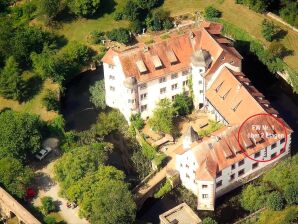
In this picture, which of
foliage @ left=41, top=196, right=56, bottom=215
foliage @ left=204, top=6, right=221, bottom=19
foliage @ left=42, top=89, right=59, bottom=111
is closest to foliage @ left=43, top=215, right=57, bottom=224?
foliage @ left=41, top=196, right=56, bottom=215

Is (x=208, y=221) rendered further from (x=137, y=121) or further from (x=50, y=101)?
(x=50, y=101)

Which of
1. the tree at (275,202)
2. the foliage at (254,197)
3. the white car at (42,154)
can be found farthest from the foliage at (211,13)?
the tree at (275,202)

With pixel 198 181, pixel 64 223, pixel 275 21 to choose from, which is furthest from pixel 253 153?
pixel 275 21

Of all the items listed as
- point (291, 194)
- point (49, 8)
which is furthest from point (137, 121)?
point (49, 8)

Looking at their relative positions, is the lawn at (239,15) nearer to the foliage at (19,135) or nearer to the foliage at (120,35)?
the foliage at (120,35)

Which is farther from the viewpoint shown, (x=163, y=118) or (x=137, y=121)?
(x=137, y=121)

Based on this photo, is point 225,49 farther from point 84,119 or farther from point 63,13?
point 63,13
